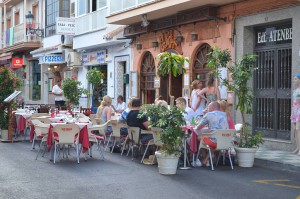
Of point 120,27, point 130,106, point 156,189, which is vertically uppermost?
point 120,27

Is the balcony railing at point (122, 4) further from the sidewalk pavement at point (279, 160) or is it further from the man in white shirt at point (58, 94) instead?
the sidewalk pavement at point (279, 160)

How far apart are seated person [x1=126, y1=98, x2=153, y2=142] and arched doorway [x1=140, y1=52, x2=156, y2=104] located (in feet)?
32.1

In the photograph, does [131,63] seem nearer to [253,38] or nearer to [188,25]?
[188,25]

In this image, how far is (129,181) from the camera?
959 centimetres

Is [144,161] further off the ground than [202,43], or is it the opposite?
[202,43]

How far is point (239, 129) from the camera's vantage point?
12.8 m

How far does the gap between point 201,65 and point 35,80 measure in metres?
22.2

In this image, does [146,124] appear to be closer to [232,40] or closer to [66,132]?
[66,132]

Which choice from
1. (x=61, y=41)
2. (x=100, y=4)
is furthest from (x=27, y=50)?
(x=100, y=4)

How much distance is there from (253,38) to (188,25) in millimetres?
3492

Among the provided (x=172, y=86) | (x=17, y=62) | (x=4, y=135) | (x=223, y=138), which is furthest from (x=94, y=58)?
(x=223, y=138)

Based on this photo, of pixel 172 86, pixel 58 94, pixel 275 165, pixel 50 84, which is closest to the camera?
pixel 275 165

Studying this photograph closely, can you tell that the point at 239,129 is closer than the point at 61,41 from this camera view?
Yes

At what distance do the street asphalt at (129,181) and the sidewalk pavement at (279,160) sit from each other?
0.33m
